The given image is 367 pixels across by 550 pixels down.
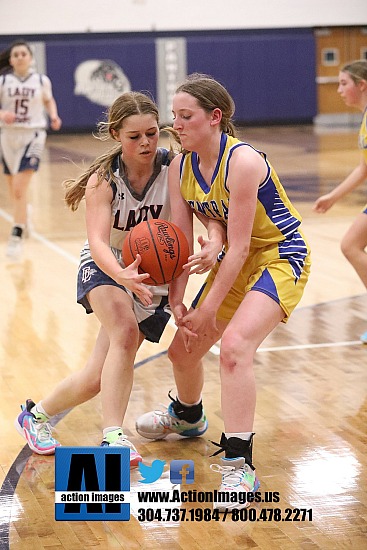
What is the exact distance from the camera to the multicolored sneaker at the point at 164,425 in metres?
4.25

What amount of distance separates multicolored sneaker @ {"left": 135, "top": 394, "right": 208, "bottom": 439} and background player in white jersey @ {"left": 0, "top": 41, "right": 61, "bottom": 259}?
4980 millimetres

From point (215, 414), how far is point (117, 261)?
1.10m

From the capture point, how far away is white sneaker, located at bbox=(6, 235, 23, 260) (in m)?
8.91

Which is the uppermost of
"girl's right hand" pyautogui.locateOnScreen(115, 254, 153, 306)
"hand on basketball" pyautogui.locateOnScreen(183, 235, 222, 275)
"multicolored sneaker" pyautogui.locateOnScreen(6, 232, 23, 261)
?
"hand on basketball" pyautogui.locateOnScreen(183, 235, 222, 275)

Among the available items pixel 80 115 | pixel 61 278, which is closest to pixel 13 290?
pixel 61 278

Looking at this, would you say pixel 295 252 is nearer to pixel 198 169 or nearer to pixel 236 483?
pixel 198 169

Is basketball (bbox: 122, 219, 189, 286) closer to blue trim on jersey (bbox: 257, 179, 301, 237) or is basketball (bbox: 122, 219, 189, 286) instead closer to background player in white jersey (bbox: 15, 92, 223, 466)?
background player in white jersey (bbox: 15, 92, 223, 466)

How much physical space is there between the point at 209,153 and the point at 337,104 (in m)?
21.0

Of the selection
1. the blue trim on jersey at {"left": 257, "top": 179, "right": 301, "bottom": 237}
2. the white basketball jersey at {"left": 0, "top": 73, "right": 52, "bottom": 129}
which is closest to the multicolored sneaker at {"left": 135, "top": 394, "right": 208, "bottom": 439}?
the blue trim on jersey at {"left": 257, "top": 179, "right": 301, "bottom": 237}

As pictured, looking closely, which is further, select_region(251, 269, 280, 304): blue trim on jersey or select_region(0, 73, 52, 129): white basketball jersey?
select_region(0, 73, 52, 129): white basketball jersey

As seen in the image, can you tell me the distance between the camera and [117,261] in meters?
3.86

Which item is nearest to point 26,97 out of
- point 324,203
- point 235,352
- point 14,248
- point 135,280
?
point 14,248

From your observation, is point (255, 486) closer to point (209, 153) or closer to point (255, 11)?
point (209, 153)

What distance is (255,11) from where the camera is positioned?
23078mm
